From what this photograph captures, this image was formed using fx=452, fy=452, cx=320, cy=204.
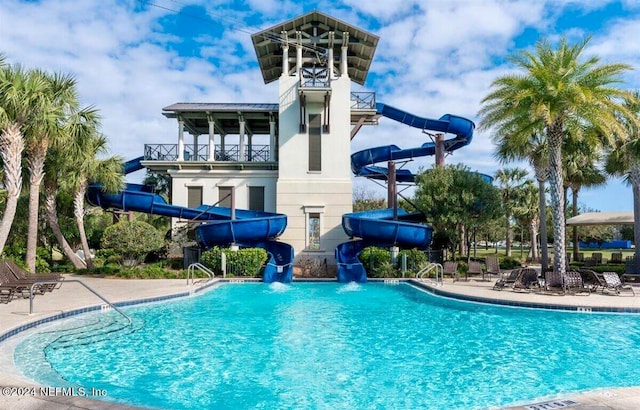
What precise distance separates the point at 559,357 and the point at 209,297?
34.9ft

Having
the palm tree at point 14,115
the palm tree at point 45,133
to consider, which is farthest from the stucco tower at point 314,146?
the palm tree at point 14,115

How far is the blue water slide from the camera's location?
20.5m

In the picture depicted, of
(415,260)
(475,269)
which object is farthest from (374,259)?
(475,269)

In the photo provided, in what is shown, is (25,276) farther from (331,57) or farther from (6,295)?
(331,57)

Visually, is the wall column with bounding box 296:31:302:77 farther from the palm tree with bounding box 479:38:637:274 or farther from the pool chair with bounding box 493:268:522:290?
the pool chair with bounding box 493:268:522:290

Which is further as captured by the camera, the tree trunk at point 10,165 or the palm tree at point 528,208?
the palm tree at point 528,208

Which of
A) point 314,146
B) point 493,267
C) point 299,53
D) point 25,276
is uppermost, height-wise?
point 299,53

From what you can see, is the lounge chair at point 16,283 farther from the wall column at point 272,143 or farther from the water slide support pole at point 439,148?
the water slide support pole at point 439,148

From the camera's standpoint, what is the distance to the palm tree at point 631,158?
60.8ft

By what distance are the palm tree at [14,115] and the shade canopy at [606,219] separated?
26.4 metres

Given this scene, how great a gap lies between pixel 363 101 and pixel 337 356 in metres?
20.7

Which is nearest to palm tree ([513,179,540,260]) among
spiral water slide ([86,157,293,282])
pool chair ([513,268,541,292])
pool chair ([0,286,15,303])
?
pool chair ([513,268,541,292])

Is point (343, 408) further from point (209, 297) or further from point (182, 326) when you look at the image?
point (209, 297)

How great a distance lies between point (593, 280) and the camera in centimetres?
1511
